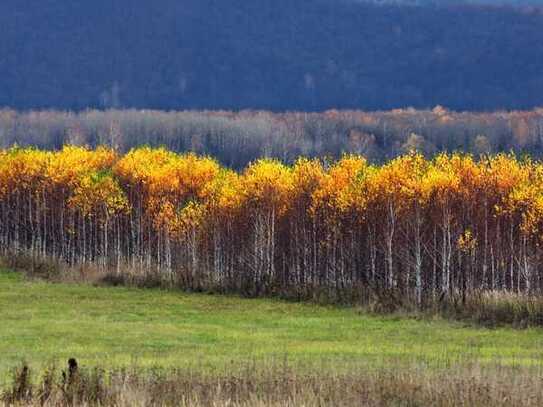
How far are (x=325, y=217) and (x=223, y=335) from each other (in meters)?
37.3

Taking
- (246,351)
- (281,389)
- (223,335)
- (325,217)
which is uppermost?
(325,217)

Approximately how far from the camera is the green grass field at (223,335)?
110 feet

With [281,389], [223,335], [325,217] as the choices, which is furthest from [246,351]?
[325,217]

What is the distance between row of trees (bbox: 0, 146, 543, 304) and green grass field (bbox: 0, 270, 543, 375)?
6.28m

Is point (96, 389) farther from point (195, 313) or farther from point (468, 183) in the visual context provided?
point (468, 183)

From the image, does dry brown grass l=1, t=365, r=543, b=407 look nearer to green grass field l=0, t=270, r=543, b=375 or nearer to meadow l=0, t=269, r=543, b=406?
meadow l=0, t=269, r=543, b=406

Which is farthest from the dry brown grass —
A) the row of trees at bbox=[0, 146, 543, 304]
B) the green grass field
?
the row of trees at bbox=[0, 146, 543, 304]

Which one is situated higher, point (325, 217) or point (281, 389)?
point (325, 217)

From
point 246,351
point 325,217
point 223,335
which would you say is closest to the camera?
point 246,351

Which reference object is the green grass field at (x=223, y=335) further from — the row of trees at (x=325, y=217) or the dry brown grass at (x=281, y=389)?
the row of trees at (x=325, y=217)

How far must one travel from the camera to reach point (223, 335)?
42.3 metres

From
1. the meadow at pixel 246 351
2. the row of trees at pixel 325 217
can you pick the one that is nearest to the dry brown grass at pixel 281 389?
the meadow at pixel 246 351

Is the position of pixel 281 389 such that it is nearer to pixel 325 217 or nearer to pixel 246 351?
pixel 246 351

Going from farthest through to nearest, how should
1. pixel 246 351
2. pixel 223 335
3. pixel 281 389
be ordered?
1. pixel 223 335
2. pixel 246 351
3. pixel 281 389
